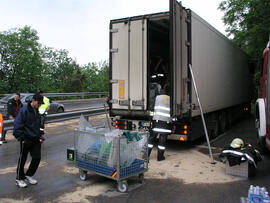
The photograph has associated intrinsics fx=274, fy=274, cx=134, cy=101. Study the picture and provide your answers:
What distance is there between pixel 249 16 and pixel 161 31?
812 centimetres

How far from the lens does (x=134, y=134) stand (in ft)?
15.9

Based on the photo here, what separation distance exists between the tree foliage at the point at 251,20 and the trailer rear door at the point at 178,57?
339 inches

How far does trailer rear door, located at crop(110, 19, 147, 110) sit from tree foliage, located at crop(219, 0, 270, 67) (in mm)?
9062

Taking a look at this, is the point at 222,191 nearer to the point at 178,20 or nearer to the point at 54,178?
the point at 54,178

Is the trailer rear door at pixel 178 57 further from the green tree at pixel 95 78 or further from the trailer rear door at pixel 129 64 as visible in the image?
the green tree at pixel 95 78

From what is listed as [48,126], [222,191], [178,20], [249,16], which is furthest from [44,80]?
[222,191]

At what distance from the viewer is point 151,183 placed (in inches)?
197

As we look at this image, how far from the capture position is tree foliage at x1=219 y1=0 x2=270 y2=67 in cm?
1362

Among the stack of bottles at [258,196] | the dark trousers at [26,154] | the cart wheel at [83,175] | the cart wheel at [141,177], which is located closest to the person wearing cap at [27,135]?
the dark trousers at [26,154]

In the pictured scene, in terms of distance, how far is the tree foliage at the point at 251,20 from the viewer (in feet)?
44.7

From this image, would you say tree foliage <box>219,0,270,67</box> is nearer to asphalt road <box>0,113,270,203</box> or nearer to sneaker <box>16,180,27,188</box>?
asphalt road <box>0,113,270,203</box>

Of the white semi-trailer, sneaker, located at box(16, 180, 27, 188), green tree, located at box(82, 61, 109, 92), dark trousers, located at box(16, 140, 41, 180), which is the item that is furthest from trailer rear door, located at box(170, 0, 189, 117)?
green tree, located at box(82, 61, 109, 92)

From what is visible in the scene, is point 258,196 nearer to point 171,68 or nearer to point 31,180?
point 171,68

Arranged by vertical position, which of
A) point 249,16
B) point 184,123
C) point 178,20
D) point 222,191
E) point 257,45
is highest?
point 249,16
